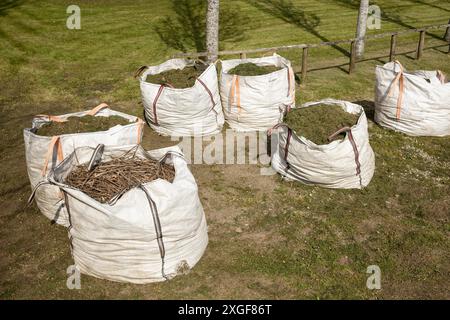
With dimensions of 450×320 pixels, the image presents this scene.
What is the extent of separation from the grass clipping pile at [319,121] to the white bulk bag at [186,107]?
1440 mm

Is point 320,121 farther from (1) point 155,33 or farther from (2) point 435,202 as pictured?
(1) point 155,33

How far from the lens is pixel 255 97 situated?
22.5 feet

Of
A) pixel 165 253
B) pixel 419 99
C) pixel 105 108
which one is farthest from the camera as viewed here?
pixel 419 99

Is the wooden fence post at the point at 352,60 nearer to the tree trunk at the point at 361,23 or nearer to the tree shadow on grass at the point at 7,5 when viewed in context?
the tree trunk at the point at 361,23

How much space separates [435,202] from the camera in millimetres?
5406

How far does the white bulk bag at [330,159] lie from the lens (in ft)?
17.4

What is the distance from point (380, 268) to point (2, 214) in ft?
14.6

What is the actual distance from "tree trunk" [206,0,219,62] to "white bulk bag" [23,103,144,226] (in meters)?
3.99

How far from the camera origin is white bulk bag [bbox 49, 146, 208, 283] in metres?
3.84

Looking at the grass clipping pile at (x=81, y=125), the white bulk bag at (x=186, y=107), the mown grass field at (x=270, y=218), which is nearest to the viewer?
the mown grass field at (x=270, y=218)

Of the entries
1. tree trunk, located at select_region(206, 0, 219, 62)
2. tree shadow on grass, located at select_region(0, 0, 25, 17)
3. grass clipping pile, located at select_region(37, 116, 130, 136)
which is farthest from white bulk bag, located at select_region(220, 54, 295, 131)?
tree shadow on grass, located at select_region(0, 0, 25, 17)

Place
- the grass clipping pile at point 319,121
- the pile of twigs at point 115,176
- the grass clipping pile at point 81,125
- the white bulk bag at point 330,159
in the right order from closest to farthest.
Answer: the pile of twigs at point 115,176
the grass clipping pile at point 81,125
the white bulk bag at point 330,159
the grass clipping pile at point 319,121

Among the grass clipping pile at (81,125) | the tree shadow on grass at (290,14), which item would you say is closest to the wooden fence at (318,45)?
the tree shadow on grass at (290,14)
